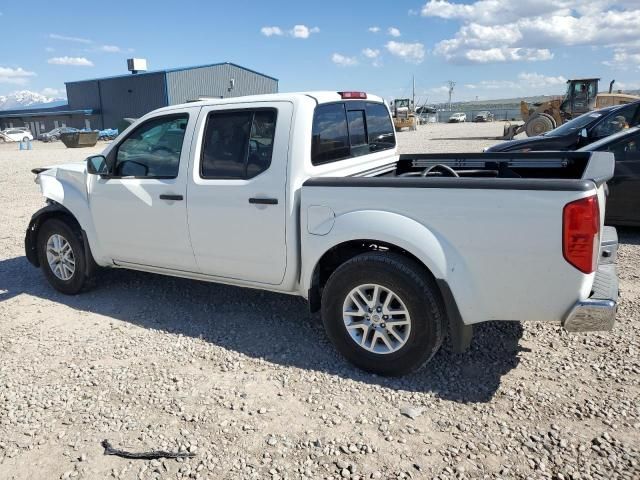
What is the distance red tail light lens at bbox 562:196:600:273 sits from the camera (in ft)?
8.90

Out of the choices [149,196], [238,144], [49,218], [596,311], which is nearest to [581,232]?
[596,311]

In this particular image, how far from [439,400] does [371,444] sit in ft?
2.11

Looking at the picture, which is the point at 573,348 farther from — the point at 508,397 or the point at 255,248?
the point at 255,248

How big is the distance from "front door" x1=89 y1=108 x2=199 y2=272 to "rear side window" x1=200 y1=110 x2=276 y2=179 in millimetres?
206

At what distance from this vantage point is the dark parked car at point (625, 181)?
21.0ft

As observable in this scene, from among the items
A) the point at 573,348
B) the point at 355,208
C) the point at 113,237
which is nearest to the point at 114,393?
the point at 113,237

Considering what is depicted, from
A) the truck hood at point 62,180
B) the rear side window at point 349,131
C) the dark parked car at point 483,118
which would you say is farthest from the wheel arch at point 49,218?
the dark parked car at point 483,118

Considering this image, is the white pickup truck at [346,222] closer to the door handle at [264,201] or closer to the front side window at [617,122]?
the door handle at [264,201]

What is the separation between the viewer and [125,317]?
15.4 feet

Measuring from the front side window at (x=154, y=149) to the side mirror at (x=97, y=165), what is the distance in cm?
10

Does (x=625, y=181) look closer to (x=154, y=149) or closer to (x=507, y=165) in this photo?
(x=507, y=165)

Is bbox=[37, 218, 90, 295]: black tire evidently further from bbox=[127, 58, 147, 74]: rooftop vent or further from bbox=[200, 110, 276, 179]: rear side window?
bbox=[127, 58, 147, 74]: rooftop vent

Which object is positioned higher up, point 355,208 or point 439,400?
point 355,208

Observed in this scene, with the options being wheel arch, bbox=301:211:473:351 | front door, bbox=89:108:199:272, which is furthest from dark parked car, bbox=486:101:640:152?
front door, bbox=89:108:199:272
